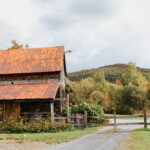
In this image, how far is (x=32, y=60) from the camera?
2616 cm

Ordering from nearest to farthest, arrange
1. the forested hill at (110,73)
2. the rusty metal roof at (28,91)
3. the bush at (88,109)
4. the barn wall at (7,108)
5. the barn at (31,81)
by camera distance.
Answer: the rusty metal roof at (28,91) → the barn at (31,81) → the barn wall at (7,108) → the bush at (88,109) → the forested hill at (110,73)

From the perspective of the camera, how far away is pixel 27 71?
80.3ft

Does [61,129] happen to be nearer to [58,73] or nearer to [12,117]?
[12,117]

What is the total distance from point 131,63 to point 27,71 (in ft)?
147

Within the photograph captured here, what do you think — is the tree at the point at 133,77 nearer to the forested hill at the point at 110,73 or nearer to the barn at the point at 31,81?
the forested hill at the point at 110,73

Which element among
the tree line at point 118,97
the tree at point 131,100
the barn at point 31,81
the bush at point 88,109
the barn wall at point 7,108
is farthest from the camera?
the tree at point 131,100

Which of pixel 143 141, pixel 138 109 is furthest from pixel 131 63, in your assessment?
pixel 143 141

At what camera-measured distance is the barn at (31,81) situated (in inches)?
810

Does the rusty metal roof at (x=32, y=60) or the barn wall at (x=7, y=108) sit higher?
the rusty metal roof at (x=32, y=60)

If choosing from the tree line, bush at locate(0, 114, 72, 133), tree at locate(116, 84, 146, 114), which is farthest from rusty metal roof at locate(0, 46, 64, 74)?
tree at locate(116, 84, 146, 114)

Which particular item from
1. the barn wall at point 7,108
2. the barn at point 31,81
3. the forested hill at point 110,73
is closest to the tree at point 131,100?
the barn at point 31,81

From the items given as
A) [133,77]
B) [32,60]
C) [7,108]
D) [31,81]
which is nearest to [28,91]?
[7,108]

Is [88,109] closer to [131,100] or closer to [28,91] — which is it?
[28,91]

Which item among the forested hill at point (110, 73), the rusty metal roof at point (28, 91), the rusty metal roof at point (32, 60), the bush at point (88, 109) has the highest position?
the forested hill at point (110, 73)
